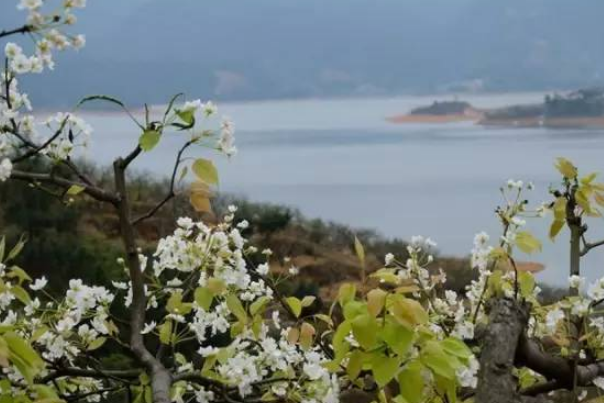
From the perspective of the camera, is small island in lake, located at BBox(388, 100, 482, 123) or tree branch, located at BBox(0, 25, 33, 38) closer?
tree branch, located at BBox(0, 25, 33, 38)

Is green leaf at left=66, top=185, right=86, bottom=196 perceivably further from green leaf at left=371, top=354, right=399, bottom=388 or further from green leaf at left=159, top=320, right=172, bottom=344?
green leaf at left=371, top=354, right=399, bottom=388

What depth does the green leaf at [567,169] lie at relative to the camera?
945mm

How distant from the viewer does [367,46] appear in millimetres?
8289

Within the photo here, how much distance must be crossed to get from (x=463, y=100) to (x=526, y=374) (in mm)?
4852

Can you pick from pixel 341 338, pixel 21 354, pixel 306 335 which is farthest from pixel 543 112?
pixel 21 354

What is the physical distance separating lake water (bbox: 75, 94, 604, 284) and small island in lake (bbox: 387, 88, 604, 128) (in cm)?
9

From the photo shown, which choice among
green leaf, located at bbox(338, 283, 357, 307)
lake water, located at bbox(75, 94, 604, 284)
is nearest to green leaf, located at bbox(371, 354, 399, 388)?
green leaf, located at bbox(338, 283, 357, 307)

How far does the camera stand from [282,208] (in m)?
6.14

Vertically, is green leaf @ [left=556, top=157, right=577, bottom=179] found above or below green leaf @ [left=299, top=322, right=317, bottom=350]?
above

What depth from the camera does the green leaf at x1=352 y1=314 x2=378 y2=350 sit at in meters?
0.68

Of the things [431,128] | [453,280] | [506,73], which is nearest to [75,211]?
[453,280]

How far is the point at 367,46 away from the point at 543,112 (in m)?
3.64

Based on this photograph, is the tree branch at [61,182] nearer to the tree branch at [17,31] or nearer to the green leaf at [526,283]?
the tree branch at [17,31]

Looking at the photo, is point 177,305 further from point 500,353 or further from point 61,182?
point 500,353
